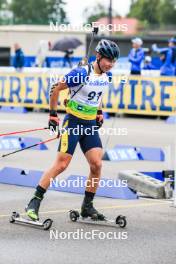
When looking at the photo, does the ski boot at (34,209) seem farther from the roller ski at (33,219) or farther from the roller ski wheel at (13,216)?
the roller ski wheel at (13,216)

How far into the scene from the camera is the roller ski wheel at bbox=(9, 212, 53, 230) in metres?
8.49

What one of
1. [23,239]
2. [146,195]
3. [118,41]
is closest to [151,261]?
[23,239]

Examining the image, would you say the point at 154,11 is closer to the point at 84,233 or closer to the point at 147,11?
the point at 147,11

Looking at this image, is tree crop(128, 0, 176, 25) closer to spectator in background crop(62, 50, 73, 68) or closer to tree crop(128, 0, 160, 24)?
tree crop(128, 0, 160, 24)

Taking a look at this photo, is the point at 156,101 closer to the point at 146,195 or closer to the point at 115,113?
the point at 115,113

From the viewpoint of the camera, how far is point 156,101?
2428 cm

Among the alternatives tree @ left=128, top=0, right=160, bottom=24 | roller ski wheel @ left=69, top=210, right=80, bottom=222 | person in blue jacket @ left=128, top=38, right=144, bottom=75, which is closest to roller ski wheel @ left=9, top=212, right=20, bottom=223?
roller ski wheel @ left=69, top=210, right=80, bottom=222

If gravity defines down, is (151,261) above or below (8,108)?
above

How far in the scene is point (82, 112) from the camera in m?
8.74

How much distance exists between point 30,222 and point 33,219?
0.04 m

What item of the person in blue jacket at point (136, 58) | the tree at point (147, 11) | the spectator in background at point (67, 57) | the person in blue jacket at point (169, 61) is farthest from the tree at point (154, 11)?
the person in blue jacket at point (136, 58)

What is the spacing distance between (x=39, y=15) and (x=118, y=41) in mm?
75011

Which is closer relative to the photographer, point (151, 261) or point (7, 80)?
point (151, 261)

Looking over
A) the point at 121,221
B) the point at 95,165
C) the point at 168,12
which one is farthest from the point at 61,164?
the point at 168,12
